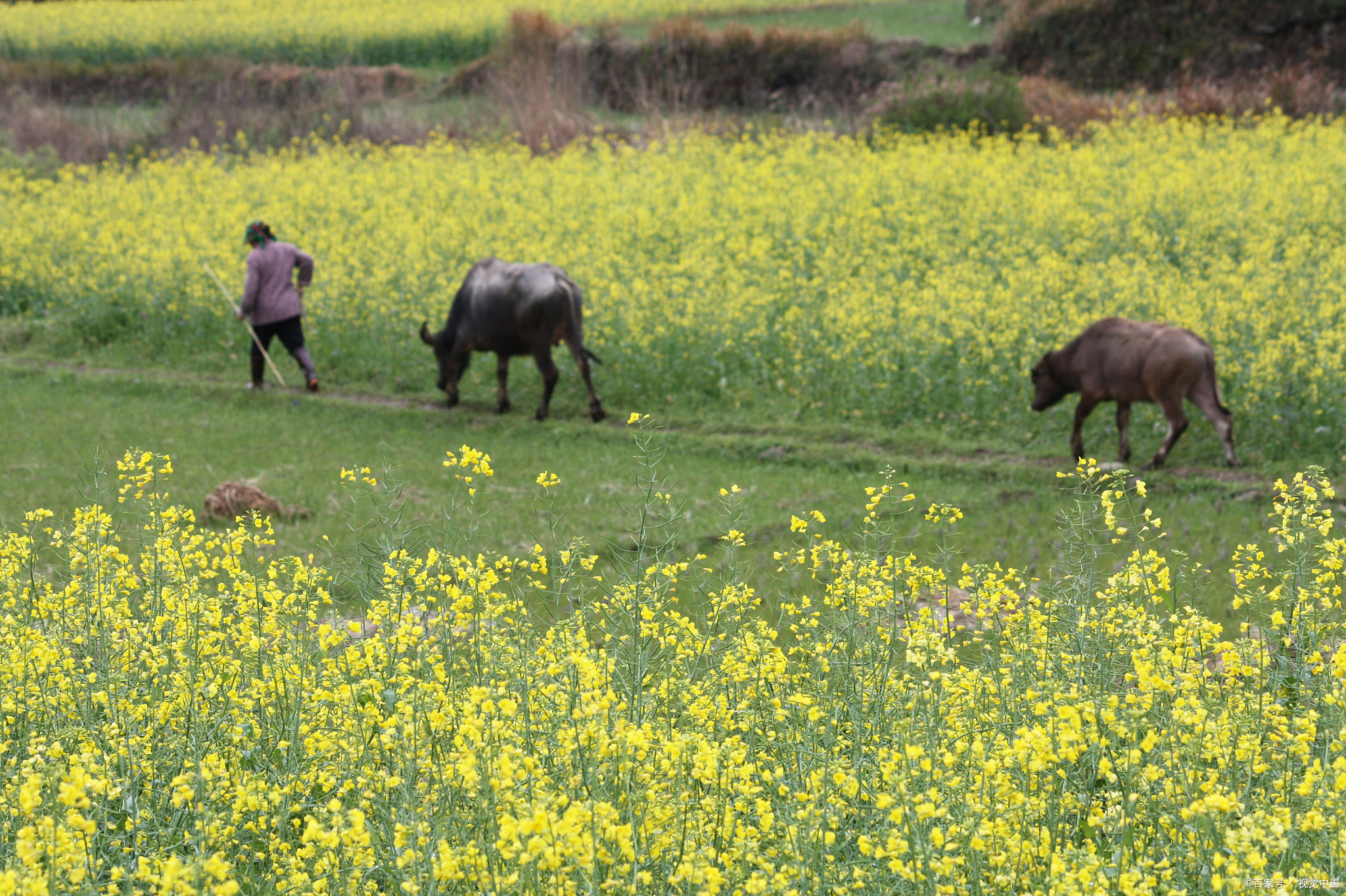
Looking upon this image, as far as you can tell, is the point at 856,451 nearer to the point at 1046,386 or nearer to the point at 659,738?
the point at 1046,386

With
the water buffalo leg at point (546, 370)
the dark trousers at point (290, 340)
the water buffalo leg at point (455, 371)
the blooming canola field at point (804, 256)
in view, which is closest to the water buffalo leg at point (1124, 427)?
the blooming canola field at point (804, 256)

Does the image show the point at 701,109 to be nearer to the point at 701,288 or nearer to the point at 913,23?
the point at 913,23

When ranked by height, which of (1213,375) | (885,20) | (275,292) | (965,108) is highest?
(885,20)

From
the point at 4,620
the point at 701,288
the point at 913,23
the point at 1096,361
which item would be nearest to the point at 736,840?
the point at 4,620

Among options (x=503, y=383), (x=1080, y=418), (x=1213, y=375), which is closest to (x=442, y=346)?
(x=503, y=383)

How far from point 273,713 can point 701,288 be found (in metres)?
12.0

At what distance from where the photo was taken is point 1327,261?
15602mm

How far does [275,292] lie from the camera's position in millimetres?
14906

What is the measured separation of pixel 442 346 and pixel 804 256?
20.4 ft

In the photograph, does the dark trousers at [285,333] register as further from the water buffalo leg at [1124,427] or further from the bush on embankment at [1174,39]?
the bush on embankment at [1174,39]

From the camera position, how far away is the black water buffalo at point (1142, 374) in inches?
428

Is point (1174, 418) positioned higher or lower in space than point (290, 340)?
higher

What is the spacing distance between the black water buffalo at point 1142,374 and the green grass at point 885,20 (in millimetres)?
25714

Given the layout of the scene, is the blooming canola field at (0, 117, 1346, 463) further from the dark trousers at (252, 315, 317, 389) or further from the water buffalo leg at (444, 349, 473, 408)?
the water buffalo leg at (444, 349, 473, 408)
